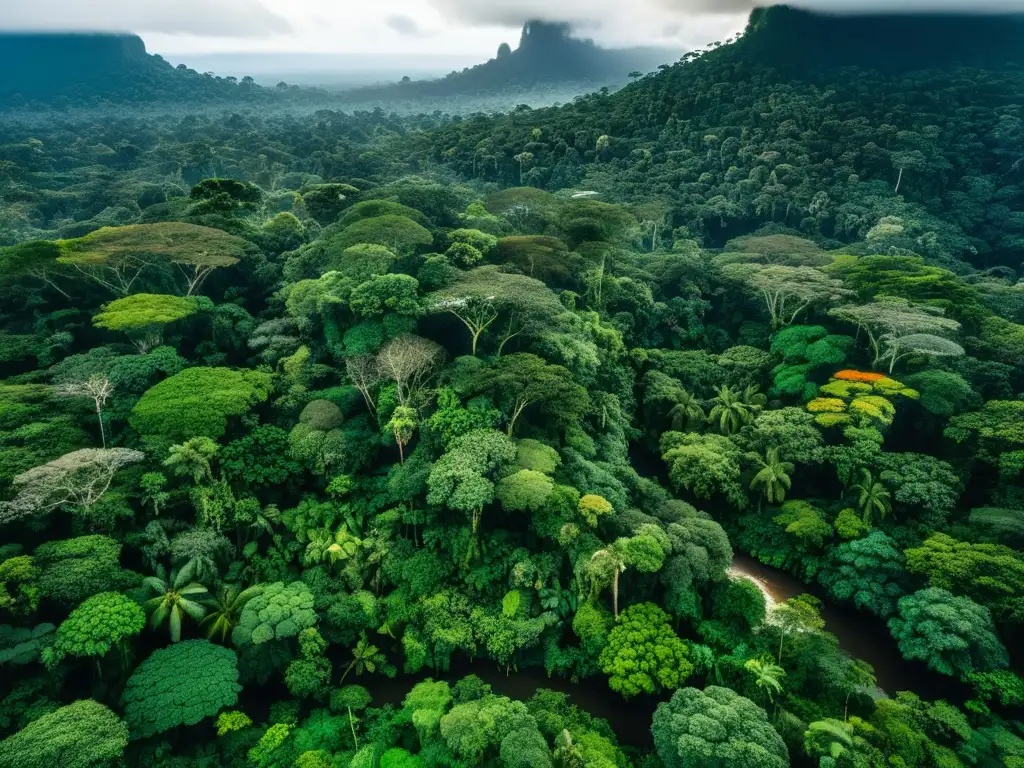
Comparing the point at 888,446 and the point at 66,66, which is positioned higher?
the point at 66,66

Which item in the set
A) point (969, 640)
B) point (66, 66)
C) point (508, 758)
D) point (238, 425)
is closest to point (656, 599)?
point (508, 758)

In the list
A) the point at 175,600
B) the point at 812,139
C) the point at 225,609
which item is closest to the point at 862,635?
the point at 225,609

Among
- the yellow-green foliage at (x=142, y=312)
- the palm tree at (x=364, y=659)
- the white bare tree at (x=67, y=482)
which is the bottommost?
the palm tree at (x=364, y=659)

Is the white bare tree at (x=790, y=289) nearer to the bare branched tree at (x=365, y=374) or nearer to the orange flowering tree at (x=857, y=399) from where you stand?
the orange flowering tree at (x=857, y=399)

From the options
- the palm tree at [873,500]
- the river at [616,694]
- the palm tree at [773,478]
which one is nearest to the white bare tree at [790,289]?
the palm tree at [773,478]

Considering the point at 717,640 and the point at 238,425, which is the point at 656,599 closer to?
the point at 717,640

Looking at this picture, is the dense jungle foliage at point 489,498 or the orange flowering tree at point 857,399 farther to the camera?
the orange flowering tree at point 857,399

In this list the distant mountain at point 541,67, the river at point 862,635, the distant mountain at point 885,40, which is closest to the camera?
the river at point 862,635
